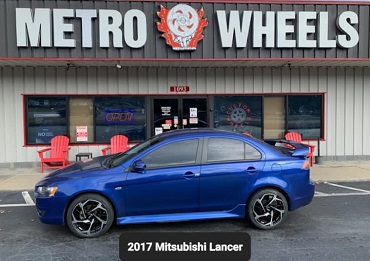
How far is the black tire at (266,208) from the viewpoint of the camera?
198 inches

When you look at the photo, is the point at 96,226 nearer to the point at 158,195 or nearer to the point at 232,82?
the point at 158,195

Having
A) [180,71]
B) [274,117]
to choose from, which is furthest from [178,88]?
[274,117]

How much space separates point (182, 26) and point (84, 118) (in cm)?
422

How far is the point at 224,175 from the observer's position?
4.94 metres

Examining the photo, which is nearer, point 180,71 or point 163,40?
point 163,40

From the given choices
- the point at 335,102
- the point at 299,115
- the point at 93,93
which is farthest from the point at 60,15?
the point at 335,102

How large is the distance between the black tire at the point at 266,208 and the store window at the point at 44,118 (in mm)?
7190

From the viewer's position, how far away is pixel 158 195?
479 centimetres

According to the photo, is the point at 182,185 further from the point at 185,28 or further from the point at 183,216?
the point at 185,28

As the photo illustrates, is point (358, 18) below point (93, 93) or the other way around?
the other way around

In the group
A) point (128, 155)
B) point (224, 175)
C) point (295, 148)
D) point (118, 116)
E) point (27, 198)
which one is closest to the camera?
point (224, 175)

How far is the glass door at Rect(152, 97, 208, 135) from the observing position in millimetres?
10602

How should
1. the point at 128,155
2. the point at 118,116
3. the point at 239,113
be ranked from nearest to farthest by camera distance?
the point at 128,155 < the point at 118,116 < the point at 239,113

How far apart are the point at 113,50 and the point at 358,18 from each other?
6.55m
